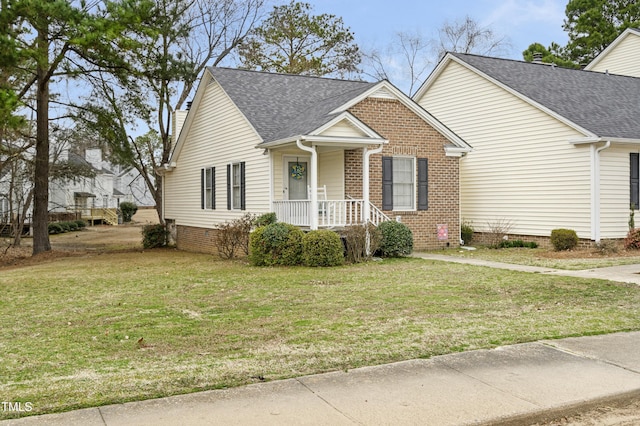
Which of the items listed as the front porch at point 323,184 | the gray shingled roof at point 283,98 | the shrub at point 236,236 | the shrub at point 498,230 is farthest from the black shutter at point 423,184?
the shrub at point 236,236

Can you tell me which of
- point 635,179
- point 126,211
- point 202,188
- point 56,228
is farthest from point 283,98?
point 126,211

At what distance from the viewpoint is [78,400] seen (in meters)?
5.02

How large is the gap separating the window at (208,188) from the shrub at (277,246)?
649cm

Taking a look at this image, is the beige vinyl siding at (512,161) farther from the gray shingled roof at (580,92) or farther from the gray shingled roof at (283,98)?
the gray shingled roof at (283,98)

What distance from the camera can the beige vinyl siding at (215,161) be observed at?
59.7ft

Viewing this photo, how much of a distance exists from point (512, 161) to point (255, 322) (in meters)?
14.4

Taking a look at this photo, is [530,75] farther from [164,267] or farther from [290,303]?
[290,303]

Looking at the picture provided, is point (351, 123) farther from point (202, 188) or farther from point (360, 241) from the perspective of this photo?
point (202, 188)

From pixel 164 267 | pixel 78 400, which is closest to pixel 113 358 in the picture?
pixel 78 400

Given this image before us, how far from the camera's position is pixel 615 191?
1784cm

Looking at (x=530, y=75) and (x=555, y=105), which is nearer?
(x=555, y=105)

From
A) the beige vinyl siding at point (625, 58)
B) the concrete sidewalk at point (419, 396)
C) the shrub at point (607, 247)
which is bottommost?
the concrete sidewalk at point (419, 396)

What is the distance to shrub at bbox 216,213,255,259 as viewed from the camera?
A: 1735 centimetres

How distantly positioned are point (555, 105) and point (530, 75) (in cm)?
330
